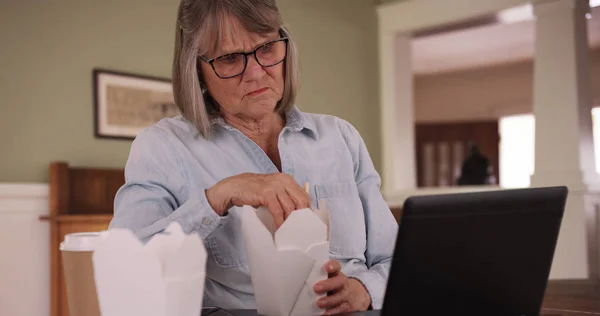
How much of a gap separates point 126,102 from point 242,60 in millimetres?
2168

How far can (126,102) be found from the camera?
10.4 feet

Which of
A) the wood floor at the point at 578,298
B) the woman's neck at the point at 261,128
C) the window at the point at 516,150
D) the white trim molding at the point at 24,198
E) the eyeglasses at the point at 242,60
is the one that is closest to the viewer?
the eyeglasses at the point at 242,60

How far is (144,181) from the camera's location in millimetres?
1079

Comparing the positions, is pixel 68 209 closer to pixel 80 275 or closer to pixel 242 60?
pixel 80 275

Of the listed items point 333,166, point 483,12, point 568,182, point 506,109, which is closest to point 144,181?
point 333,166

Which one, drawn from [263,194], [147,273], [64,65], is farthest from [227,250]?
[64,65]

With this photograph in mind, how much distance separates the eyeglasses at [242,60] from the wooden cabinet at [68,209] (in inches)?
69.5

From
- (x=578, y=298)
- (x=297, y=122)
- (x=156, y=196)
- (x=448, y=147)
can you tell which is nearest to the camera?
(x=156, y=196)

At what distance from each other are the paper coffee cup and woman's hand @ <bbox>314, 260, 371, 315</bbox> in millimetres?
1095

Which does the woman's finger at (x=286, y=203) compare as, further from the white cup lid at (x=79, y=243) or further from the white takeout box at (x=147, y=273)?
the white cup lid at (x=79, y=243)

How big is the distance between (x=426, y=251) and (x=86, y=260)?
1.42 meters

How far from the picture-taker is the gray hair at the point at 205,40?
1.13m

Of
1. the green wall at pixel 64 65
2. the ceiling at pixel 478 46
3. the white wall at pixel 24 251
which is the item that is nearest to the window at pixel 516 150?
the ceiling at pixel 478 46

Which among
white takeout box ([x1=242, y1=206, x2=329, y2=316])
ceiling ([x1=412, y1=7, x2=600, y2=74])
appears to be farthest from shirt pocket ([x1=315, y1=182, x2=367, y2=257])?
ceiling ([x1=412, y1=7, x2=600, y2=74])
